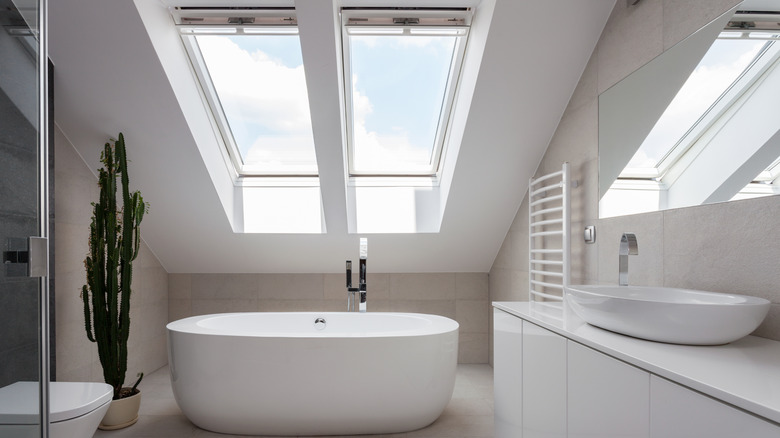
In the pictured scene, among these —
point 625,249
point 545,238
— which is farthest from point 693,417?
point 545,238

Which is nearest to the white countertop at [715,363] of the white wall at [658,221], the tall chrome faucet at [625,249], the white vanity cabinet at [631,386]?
the white vanity cabinet at [631,386]

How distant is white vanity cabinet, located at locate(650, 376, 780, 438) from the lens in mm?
838

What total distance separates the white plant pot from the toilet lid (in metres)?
0.76

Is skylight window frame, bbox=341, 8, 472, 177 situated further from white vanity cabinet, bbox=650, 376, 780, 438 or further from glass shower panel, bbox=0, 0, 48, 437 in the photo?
white vanity cabinet, bbox=650, 376, 780, 438

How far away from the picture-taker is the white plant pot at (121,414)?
291 centimetres

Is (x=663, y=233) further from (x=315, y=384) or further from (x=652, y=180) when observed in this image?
(x=315, y=384)

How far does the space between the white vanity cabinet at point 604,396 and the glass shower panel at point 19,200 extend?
5.18 ft

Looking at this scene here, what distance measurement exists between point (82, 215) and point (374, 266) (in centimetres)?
243

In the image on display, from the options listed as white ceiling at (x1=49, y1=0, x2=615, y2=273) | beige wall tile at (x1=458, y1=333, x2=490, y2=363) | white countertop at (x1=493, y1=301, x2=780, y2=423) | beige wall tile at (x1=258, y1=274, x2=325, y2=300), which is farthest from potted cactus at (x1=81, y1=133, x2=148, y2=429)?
beige wall tile at (x1=458, y1=333, x2=490, y2=363)

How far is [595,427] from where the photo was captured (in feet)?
4.42

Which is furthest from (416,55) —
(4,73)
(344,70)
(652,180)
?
(4,73)

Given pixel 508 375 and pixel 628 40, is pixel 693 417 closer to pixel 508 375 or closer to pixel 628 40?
pixel 508 375

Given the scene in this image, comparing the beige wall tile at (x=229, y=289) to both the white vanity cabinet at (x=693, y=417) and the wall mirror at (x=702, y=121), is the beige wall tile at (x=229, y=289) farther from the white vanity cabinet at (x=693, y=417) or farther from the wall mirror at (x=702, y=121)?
the white vanity cabinet at (x=693, y=417)

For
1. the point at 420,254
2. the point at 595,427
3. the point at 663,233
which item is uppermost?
the point at 663,233
